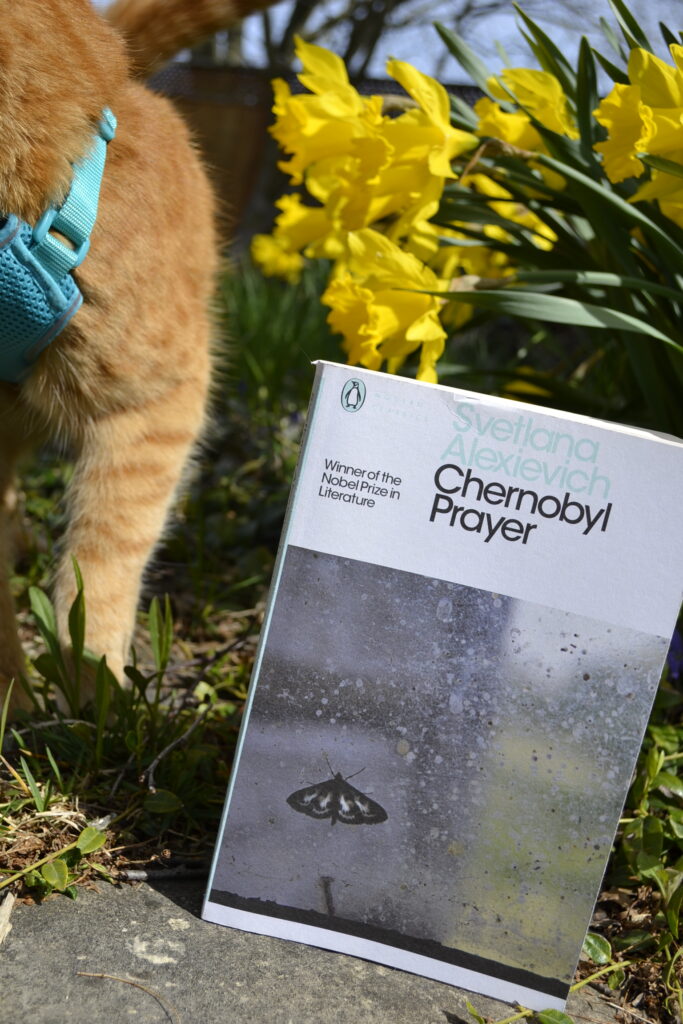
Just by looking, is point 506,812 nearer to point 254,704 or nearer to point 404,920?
point 404,920

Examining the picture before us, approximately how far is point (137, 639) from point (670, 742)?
3.78 ft

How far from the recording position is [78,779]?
1295 mm

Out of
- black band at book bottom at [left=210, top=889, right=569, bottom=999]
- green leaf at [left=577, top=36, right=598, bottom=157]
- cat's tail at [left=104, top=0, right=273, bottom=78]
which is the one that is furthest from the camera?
cat's tail at [left=104, top=0, right=273, bottom=78]

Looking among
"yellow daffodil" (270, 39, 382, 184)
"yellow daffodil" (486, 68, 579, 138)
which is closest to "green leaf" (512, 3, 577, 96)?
"yellow daffodil" (486, 68, 579, 138)

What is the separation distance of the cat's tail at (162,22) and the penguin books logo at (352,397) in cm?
94

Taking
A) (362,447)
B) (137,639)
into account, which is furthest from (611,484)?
(137,639)

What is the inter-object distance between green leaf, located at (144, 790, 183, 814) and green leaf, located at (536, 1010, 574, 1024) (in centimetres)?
54

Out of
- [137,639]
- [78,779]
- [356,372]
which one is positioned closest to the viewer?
[356,372]

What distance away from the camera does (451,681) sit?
41.4 inches

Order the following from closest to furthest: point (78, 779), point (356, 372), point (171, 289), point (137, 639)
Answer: point (356, 372) → point (78, 779) → point (171, 289) → point (137, 639)

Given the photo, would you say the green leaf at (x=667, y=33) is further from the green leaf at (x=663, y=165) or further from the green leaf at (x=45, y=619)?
the green leaf at (x=45, y=619)

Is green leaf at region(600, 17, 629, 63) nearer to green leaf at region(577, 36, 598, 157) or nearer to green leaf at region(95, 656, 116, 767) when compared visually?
green leaf at region(577, 36, 598, 157)

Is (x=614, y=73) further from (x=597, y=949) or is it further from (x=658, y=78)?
(x=597, y=949)

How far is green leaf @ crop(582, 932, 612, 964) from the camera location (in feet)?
3.76
